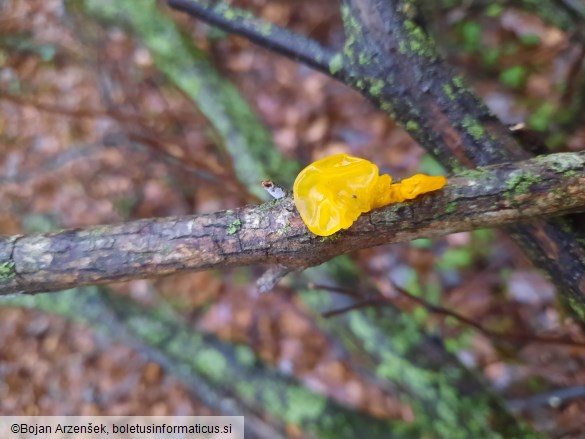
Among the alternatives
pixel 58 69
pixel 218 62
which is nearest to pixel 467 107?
pixel 218 62

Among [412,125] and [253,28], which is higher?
[253,28]

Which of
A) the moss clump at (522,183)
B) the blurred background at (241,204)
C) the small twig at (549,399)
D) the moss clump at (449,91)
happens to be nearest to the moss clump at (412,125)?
the moss clump at (449,91)

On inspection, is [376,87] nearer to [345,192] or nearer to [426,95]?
[426,95]

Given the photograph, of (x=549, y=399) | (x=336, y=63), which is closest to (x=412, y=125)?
(x=336, y=63)

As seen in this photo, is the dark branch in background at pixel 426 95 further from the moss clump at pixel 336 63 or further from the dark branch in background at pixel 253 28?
the dark branch in background at pixel 253 28

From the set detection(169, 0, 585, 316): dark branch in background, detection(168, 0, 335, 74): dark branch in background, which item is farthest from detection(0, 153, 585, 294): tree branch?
detection(168, 0, 335, 74): dark branch in background

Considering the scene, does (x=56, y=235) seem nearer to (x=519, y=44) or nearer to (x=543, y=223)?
(x=543, y=223)
